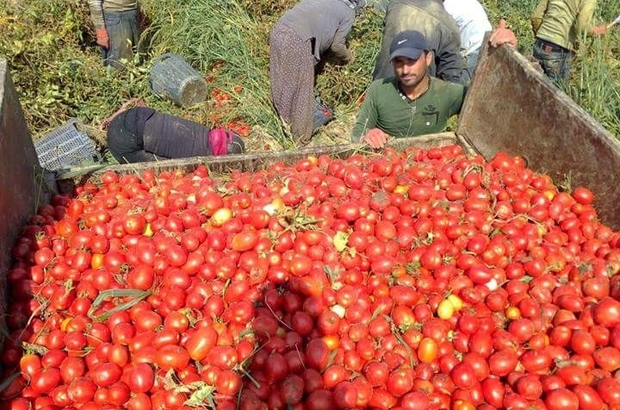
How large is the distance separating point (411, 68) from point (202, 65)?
11.2ft

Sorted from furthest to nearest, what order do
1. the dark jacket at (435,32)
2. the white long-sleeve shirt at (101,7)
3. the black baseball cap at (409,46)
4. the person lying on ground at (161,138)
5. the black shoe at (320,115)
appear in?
the white long-sleeve shirt at (101,7)
the black shoe at (320,115)
the dark jacket at (435,32)
the person lying on ground at (161,138)
the black baseball cap at (409,46)

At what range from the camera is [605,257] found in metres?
2.63

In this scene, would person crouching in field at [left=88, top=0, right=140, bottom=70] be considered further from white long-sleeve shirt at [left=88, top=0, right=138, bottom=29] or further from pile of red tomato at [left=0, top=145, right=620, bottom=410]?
pile of red tomato at [left=0, top=145, right=620, bottom=410]

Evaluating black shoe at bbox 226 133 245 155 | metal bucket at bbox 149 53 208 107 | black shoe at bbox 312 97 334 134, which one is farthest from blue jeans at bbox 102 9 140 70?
black shoe at bbox 226 133 245 155

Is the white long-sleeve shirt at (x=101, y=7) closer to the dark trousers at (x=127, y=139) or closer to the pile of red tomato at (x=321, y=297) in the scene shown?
the dark trousers at (x=127, y=139)

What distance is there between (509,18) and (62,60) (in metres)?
6.06

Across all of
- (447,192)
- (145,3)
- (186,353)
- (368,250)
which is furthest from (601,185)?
(145,3)

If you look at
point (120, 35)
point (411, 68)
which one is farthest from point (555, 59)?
point (120, 35)

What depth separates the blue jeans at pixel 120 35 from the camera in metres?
6.30

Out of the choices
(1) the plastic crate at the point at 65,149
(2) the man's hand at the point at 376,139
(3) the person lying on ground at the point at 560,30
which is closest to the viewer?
(2) the man's hand at the point at 376,139

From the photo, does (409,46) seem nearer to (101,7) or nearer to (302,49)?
(302,49)

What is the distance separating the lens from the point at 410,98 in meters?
4.24

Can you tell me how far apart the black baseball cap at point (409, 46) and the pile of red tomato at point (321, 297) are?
1.11 m

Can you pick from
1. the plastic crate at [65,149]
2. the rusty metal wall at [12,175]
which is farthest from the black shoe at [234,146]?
the rusty metal wall at [12,175]
